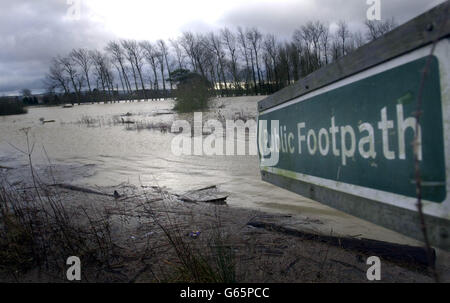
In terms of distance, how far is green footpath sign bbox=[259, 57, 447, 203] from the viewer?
0.97 meters

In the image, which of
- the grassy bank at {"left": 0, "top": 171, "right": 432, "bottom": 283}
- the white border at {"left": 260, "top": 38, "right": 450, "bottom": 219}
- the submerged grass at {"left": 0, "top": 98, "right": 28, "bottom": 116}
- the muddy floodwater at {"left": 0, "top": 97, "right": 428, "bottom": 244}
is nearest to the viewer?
the white border at {"left": 260, "top": 38, "right": 450, "bottom": 219}

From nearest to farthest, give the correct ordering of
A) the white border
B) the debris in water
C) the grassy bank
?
the white border → the grassy bank → the debris in water

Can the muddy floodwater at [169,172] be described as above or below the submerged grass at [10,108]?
→ below

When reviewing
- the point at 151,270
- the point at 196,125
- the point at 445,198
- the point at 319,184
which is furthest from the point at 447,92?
the point at 196,125

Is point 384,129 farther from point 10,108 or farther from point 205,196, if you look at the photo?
point 10,108

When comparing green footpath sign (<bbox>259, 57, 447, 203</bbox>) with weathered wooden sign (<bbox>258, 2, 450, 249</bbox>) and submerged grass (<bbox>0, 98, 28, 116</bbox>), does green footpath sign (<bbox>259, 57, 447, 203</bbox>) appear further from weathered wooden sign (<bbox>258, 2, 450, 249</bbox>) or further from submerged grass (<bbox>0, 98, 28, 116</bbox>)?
submerged grass (<bbox>0, 98, 28, 116</bbox>)

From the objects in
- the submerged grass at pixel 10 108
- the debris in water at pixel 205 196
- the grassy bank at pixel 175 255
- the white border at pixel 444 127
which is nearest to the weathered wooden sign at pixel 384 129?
the white border at pixel 444 127

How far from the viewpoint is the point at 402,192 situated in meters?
1.11

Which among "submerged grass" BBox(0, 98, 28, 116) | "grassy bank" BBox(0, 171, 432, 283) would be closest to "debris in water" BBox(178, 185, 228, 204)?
"grassy bank" BBox(0, 171, 432, 283)

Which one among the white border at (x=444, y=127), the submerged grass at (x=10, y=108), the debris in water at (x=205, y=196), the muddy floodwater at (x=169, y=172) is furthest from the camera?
the submerged grass at (x=10, y=108)

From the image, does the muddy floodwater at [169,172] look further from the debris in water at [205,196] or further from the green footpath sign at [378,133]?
the green footpath sign at [378,133]

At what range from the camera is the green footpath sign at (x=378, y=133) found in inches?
38.0

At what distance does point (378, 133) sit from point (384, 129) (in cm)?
3

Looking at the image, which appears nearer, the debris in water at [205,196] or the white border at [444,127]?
the white border at [444,127]
